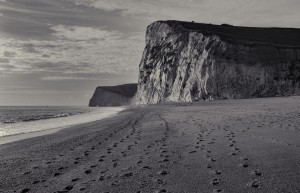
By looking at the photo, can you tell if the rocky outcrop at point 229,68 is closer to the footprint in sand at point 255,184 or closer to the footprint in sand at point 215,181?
the footprint in sand at point 215,181

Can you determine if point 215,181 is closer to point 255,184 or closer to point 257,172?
point 255,184

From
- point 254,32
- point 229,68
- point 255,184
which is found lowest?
point 255,184

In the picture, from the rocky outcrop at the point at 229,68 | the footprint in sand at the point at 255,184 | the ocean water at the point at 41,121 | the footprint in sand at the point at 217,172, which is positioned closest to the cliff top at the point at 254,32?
the rocky outcrop at the point at 229,68

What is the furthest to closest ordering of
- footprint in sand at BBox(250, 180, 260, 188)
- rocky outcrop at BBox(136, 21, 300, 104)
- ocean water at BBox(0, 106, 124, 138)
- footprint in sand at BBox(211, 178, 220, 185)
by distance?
rocky outcrop at BBox(136, 21, 300, 104), ocean water at BBox(0, 106, 124, 138), footprint in sand at BBox(211, 178, 220, 185), footprint in sand at BBox(250, 180, 260, 188)

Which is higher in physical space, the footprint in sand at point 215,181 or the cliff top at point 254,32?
the cliff top at point 254,32

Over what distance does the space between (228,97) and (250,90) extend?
4787mm

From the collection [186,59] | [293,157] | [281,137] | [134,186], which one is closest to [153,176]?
[134,186]

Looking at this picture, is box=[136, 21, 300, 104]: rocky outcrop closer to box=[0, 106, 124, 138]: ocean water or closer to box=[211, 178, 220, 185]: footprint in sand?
box=[0, 106, 124, 138]: ocean water

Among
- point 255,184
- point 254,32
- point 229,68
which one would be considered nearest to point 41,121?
point 255,184

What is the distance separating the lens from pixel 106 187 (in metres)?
6.21

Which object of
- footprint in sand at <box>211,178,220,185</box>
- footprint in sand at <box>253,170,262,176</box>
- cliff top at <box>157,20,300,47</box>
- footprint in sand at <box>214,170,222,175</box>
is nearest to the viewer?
footprint in sand at <box>211,178,220,185</box>

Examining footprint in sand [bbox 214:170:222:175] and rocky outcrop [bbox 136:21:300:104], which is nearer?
footprint in sand [bbox 214:170:222:175]

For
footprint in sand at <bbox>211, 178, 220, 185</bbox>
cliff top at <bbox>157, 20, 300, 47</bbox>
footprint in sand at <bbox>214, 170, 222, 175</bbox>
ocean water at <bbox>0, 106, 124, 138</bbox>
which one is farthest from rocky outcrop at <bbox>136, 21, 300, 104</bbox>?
footprint in sand at <bbox>211, 178, 220, 185</bbox>

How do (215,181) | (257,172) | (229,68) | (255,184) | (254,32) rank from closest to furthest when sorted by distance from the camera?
1. (255,184)
2. (215,181)
3. (257,172)
4. (229,68)
5. (254,32)
